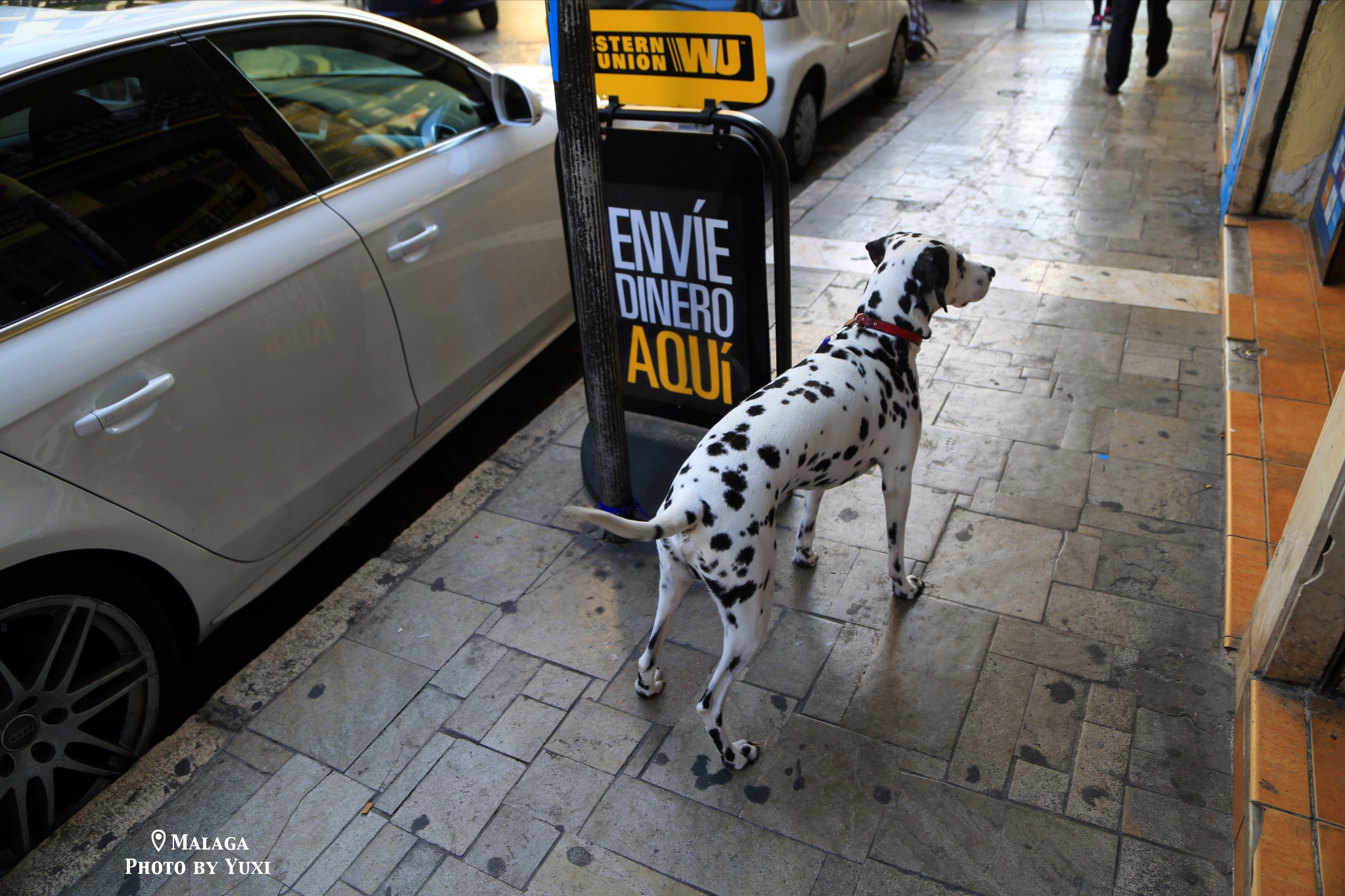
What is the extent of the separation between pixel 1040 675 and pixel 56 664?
296 centimetres

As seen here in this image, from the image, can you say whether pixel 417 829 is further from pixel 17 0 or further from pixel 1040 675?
pixel 17 0

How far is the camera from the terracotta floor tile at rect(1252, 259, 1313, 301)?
462cm

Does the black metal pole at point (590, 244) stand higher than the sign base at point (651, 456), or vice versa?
the black metal pole at point (590, 244)

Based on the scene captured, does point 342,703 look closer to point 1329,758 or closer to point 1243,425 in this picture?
point 1329,758

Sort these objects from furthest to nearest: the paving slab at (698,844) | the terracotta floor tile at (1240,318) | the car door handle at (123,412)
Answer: the terracotta floor tile at (1240,318) → the car door handle at (123,412) → the paving slab at (698,844)

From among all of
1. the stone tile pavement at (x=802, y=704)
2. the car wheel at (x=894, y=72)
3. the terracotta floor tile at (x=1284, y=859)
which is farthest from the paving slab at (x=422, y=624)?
the car wheel at (x=894, y=72)

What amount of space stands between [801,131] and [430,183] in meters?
4.47

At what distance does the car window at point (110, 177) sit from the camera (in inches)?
98.5

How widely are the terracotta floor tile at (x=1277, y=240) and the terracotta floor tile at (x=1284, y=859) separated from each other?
12.8 feet

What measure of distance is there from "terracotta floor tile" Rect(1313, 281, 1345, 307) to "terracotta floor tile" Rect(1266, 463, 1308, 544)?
160 cm

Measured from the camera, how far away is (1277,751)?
2.35 meters

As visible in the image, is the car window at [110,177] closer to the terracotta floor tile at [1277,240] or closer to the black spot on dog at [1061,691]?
the black spot on dog at [1061,691]

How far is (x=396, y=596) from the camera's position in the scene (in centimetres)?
336

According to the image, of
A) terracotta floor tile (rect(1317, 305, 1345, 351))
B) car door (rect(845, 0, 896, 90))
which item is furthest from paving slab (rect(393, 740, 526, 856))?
car door (rect(845, 0, 896, 90))
